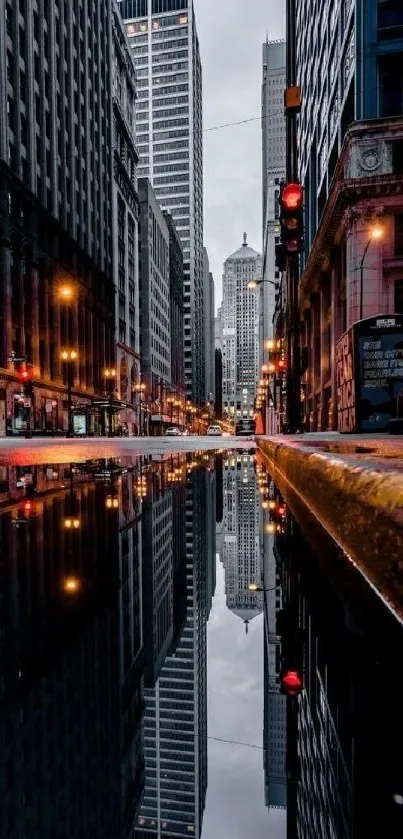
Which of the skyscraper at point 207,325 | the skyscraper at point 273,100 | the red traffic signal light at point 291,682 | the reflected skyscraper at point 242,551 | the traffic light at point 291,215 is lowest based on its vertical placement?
the reflected skyscraper at point 242,551

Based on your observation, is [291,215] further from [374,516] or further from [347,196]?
[347,196]

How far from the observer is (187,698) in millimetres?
1366

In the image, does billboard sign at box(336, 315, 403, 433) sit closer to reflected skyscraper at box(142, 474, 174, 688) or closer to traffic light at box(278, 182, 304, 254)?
traffic light at box(278, 182, 304, 254)

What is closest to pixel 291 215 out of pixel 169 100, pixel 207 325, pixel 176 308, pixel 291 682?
pixel 291 682

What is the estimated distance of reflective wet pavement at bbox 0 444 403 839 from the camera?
832 millimetres

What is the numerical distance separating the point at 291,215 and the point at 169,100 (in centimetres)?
14523

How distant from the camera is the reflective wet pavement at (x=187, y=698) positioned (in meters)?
0.83

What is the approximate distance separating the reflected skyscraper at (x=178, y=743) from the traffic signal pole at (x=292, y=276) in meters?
10.1

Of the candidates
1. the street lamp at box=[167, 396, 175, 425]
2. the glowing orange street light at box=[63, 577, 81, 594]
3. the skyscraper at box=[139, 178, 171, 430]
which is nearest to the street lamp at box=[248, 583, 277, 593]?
the glowing orange street light at box=[63, 577, 81, 594]

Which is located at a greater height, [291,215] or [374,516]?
[291,215]

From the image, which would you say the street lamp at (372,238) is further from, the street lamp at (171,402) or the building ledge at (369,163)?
the street lamp at (171,402)

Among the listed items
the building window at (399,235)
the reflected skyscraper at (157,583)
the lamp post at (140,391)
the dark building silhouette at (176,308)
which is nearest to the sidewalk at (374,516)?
the reflected skyscraper at (157,583)

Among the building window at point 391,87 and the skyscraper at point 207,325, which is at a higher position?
the skyscraper at point 207,325

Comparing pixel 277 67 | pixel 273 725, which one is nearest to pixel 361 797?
pixel 273 725
